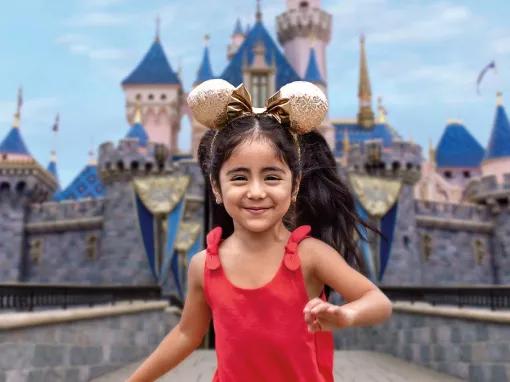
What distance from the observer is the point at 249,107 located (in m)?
2.12

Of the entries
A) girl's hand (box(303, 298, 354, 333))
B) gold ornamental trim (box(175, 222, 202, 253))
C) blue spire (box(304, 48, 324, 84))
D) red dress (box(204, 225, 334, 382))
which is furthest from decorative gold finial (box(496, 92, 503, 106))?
girl's hand (box(303, 298, 354, 333))

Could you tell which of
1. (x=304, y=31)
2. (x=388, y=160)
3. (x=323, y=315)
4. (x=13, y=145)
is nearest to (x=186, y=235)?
(x=388, y=160)

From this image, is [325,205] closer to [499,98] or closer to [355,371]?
[355,371]

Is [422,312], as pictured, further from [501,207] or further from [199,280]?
[501,207]

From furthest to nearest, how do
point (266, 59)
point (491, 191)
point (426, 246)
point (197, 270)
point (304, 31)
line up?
point (304, 31)
point (266, 59)
point (491, 191)
point (426, 246)
point (197, 270)

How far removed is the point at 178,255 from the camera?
1741 cm

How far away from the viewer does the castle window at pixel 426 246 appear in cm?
2064

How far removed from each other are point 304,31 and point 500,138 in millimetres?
13690

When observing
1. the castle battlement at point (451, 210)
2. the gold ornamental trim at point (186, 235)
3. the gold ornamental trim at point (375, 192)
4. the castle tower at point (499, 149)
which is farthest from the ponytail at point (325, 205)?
the castle tower at point (499, 149)

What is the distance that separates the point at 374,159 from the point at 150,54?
18997 millimetres

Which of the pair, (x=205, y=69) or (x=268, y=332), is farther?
(x=205, y=69)

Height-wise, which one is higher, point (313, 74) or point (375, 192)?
point (313, 74)

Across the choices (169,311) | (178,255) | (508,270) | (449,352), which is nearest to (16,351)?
(449,352)

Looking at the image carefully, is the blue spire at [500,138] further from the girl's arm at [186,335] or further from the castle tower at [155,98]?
the girl's arm at [186,335]
